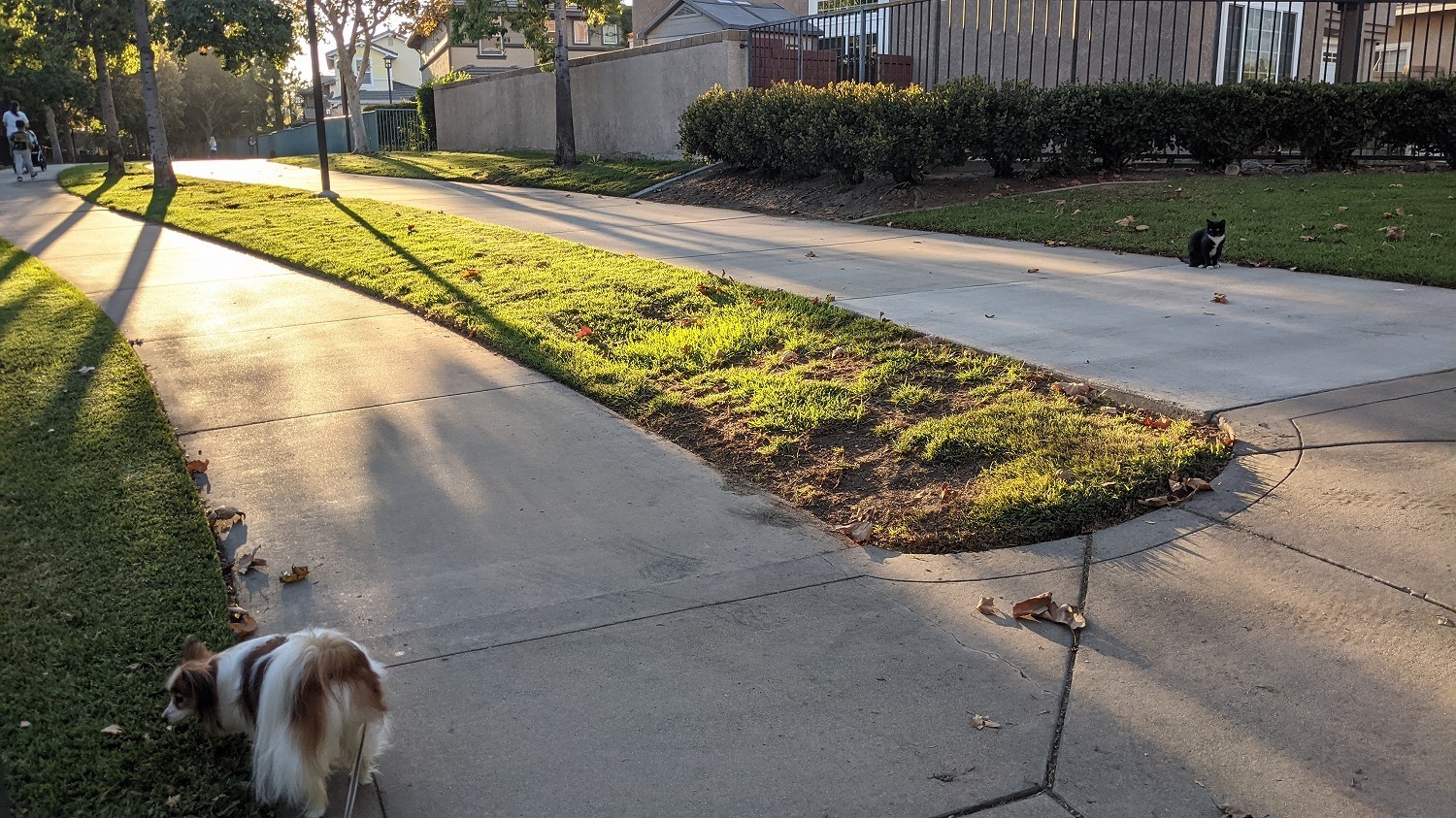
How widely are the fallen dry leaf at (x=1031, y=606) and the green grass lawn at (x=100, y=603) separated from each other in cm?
235

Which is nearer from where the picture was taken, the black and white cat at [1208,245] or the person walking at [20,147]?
the black and white cat at [1208,245]

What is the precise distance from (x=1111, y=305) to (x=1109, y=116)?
20.5 ft

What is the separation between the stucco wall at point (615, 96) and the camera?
19.3 m

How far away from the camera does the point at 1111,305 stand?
7.67 meters

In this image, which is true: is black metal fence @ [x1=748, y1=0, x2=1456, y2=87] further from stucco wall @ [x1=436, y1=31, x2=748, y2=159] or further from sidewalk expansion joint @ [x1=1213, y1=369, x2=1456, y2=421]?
sidewalk expansion joint @ [x1=1213, y1=369, x2=1456, y2=421]

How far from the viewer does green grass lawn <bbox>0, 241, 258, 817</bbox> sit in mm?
2795

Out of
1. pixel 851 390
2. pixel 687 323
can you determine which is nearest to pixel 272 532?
pixel 851 390

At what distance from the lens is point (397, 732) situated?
3.05 m

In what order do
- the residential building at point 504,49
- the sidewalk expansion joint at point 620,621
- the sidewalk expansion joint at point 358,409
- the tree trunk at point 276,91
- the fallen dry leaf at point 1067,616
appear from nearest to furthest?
the sidewalk expansion joint at point 620,621 → the fallen dry leaf at point 1067,616 → the sidewalk expansion joint at point 358,409 → the residential building at point 504,49 → the tree trunk at point 276,91

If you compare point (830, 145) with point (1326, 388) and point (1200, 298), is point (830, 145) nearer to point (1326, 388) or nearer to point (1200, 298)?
point (1200, 298)

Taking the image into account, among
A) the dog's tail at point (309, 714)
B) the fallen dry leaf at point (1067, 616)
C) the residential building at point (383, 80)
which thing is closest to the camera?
the dog's tail at point (309, 714)

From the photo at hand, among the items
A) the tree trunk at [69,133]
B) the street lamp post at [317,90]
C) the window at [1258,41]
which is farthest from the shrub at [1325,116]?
the tree trunk at [69,133]

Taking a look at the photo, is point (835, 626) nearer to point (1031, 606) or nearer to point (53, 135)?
point (1031, 606)

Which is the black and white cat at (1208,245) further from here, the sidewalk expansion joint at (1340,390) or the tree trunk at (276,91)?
the tree trunk at (276,91)
